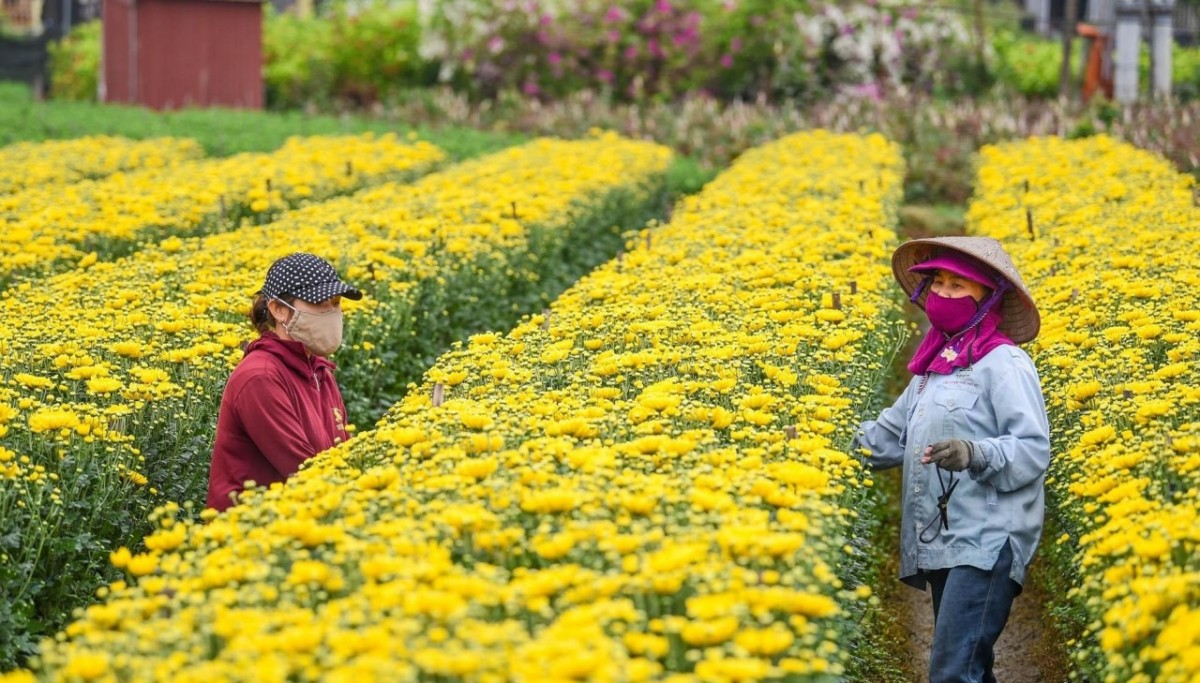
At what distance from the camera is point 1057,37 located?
29.8 meters

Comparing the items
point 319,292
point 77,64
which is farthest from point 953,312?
point 77,64

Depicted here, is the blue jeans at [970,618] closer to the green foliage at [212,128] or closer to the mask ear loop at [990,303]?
the mask ear loop at [990,303]

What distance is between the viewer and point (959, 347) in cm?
472

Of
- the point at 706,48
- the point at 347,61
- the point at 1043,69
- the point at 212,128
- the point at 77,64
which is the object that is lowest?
the point at 212,128

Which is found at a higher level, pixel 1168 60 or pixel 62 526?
pixel 1168 60

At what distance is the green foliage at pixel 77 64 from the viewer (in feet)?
79.3

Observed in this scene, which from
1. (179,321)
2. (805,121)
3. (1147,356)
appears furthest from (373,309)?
(805,121)

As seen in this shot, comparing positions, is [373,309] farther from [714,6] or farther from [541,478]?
[714,6]

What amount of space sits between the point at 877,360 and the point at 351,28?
18642mm

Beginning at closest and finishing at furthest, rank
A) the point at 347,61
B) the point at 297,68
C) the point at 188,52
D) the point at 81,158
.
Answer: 1. the point at 81,158
2. the point at 188,52
3. the point at 297,68
4. the point at 347,61

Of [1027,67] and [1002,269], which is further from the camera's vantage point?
[1027,67]

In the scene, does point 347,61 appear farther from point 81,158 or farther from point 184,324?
point 184,324

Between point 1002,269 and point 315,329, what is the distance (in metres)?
2.22

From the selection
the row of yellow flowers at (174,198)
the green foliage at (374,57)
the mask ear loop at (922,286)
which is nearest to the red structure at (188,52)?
the green foliage at (374,57)
